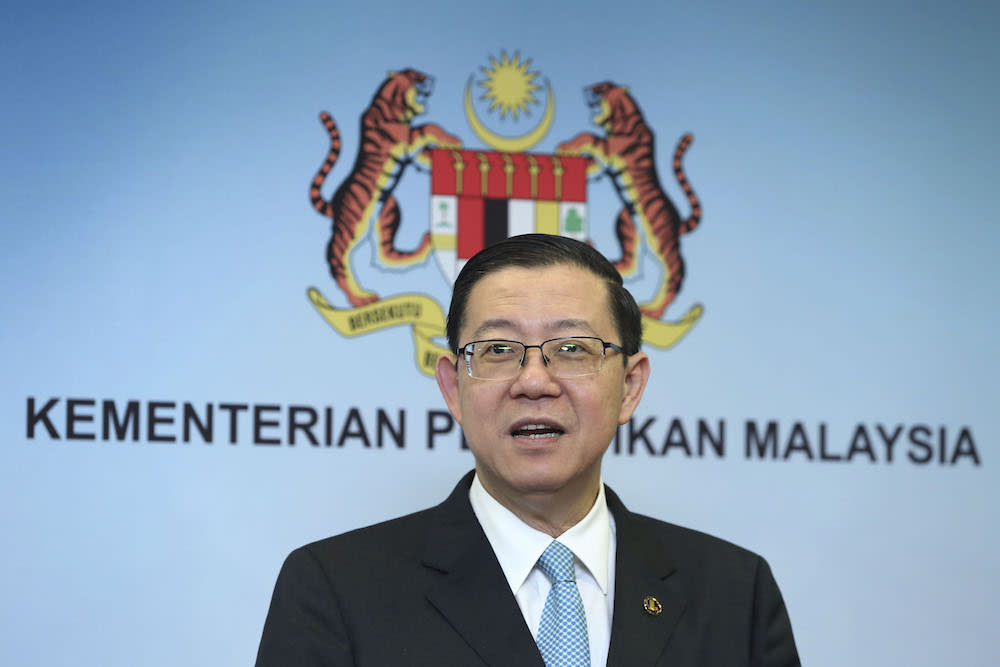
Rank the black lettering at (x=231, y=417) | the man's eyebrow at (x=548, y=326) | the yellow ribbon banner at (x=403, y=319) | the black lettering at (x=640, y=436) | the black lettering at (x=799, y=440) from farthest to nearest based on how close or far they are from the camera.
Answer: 1. the black lettering at (x=799, y=440)
2. the black lettering at (x=640, y=436)
3. the yellow ribbon banner at (x=403, y=319)
4. the black lettering at (x=231, y=417)
5. the man's eyebrow at (x=548, y=326)

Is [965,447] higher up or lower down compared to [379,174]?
lower down

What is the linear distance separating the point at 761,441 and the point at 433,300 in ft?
3.54

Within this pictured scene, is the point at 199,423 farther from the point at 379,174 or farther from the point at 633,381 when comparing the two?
the point at 633,381

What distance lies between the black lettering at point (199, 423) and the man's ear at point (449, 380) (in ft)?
3.74

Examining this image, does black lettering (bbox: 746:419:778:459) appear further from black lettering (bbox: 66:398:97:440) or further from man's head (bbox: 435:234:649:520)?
black lettering (bbox: 66:398:97:440)

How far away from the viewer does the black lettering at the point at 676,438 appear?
11.0ft

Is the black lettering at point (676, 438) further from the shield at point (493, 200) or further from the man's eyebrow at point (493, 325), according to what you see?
the man's eyebrow at point (493, 325)

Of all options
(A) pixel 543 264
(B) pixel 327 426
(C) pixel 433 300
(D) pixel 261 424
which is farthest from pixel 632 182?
(A) pixel 543 264

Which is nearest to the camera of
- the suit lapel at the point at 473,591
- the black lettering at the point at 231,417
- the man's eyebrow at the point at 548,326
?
the suit lapel at the point at 473,591

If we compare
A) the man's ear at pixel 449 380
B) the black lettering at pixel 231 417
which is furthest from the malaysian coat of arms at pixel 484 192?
the man's ear at pixel 449 380

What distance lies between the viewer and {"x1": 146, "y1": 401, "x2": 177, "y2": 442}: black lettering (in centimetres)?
304

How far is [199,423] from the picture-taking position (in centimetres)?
307

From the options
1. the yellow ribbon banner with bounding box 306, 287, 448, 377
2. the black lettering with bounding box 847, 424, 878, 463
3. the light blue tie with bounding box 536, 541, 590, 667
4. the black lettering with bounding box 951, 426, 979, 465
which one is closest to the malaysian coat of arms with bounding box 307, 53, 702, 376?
the yellow ribbon banner with bounding box 306, 287, 448, 377

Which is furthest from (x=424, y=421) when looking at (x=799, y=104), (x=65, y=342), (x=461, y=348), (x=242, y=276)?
(x=799, y=104)
